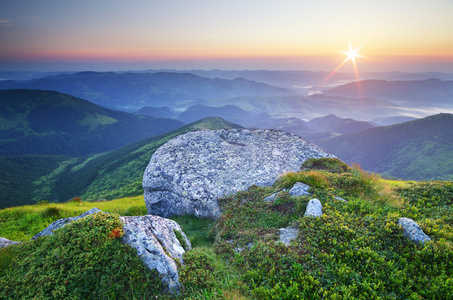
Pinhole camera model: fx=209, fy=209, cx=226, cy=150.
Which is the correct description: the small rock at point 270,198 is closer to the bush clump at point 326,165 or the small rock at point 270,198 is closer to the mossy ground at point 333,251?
the mossy ground at point 333,251

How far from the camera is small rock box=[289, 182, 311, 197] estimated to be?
10354 millimetres

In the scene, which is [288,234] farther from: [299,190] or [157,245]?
[157,245]

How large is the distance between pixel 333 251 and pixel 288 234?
69.9 inches

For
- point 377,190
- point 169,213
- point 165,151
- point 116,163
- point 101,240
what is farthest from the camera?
point 116,163

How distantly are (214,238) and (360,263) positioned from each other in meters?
5.91

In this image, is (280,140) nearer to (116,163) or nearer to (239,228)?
(239,228)

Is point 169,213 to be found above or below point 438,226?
below

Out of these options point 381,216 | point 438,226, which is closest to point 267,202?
point 381,216

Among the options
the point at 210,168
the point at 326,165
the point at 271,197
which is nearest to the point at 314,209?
the point at 271,197

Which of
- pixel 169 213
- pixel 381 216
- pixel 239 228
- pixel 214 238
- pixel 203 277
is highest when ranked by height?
pixel 381 216

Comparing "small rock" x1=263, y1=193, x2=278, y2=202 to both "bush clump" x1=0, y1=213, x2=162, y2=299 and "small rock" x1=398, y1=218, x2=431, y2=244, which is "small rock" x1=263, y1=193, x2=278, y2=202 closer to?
"small rock" x1=398, y1=218, x2=431, y2=244

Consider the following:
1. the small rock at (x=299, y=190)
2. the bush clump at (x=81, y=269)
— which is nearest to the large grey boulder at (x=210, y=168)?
the small rock at (x=299, y=190)

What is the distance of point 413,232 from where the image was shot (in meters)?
6.66

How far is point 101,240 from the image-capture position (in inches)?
228
